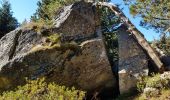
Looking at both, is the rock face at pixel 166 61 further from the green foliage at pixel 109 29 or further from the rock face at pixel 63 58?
the green foliage at pixel 109 29

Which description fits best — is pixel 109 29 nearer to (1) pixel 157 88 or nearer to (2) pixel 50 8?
(2) pixel 50 8

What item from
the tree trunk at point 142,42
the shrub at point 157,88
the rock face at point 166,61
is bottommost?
the shrub at point 157,88

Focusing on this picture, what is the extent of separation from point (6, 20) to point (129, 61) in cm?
1231

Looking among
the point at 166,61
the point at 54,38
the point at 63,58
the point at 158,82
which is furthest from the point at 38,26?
the point at 166,61

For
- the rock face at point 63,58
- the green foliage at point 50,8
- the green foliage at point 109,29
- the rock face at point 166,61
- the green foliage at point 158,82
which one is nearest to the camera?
the green foliage at point 158,82

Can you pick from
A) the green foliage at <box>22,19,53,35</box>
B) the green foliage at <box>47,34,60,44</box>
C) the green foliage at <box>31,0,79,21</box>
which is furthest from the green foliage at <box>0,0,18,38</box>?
the green foliage at <box>47,34,60,44</box>

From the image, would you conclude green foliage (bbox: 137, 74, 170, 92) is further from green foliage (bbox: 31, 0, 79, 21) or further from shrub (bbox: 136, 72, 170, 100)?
green foliage (bbox: 31, 0, 79, 21)

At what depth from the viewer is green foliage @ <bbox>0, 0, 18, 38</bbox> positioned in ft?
95.3

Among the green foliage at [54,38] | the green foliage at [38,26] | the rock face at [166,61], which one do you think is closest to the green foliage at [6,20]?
the green foliage at [38,26]

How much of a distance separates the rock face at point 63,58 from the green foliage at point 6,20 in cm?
755

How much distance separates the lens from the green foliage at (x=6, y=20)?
2905 cm

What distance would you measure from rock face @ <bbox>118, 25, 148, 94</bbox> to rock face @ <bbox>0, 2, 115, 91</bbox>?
2.96ft

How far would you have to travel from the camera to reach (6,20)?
2919cm

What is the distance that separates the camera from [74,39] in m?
21.6
